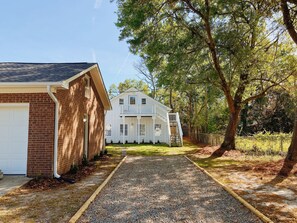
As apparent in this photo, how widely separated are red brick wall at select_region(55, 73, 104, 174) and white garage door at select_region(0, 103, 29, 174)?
1187 millimetres

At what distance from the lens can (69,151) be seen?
10266mm

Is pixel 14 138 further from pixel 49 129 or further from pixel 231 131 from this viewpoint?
pixel 231 131

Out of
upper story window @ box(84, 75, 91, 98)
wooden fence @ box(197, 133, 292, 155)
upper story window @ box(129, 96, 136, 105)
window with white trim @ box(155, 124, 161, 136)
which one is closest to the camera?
upper story window @ box(84, 75, 91, 98)

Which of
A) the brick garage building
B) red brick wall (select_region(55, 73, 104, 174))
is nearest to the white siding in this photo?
red brick wall (select_region(55, 73, 104, 174))

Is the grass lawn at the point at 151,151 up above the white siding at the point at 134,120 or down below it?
below

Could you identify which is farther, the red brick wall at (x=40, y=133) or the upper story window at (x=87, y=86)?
the upper story window at (x=87, y=86)

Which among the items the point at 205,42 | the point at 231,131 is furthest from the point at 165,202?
the point at 231,131

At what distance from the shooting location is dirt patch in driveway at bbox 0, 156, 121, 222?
5.17 metres

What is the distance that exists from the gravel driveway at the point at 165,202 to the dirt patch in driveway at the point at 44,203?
0.47m

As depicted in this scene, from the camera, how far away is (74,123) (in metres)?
11.1

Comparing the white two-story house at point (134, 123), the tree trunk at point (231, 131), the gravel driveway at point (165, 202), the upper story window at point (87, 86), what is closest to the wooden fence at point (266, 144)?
the tree trunk at point (231, 131)

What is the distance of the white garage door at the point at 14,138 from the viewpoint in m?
8.84

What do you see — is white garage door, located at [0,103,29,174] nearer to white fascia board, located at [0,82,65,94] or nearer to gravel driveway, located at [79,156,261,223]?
white fascia board, located at [0,82,65,94]

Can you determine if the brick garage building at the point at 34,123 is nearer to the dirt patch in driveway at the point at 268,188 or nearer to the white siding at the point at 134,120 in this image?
the dirt patch in driveway at the point at 268,188
